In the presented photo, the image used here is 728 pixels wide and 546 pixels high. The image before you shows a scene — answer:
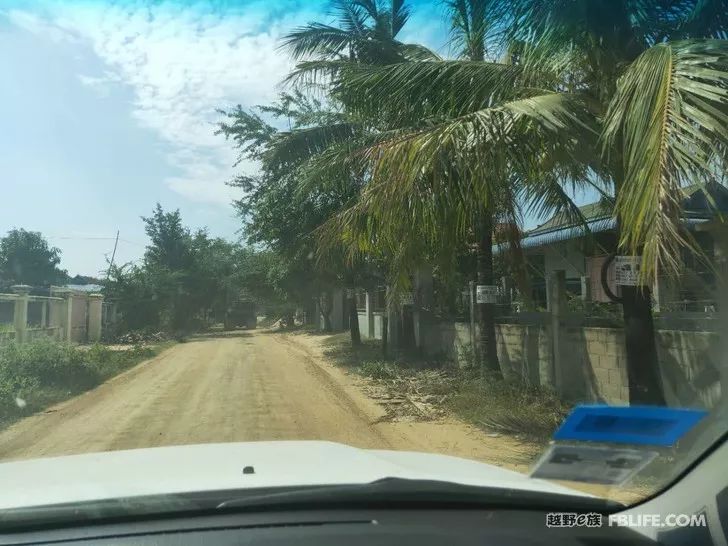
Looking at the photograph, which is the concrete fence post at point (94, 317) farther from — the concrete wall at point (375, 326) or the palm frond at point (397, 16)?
the palm frond at point (397, 16)

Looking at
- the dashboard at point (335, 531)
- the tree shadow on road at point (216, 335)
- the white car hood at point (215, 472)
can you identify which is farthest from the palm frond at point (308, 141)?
the tree shadow on road at point (216, 335)

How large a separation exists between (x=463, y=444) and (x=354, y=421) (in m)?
2.11

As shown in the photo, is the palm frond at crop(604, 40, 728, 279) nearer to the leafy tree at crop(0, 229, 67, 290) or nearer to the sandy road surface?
the sandy road surface

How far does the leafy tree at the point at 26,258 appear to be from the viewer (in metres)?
45.0

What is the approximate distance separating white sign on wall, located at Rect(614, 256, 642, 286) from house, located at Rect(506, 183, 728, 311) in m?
0.37

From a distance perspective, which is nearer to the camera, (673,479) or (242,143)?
(673,479)

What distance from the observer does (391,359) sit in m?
18.2

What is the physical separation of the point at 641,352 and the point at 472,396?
3.88m

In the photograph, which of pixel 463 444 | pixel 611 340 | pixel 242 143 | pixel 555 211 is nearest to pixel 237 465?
pixel 463 444

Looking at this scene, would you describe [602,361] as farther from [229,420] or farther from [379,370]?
[379,370]

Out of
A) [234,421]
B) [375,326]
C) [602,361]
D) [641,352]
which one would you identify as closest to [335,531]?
[641,352]

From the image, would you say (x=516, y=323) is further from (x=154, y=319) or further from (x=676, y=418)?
(x=154, y=319)

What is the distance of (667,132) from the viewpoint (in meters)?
5.29

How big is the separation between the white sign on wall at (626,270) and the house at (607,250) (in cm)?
37
